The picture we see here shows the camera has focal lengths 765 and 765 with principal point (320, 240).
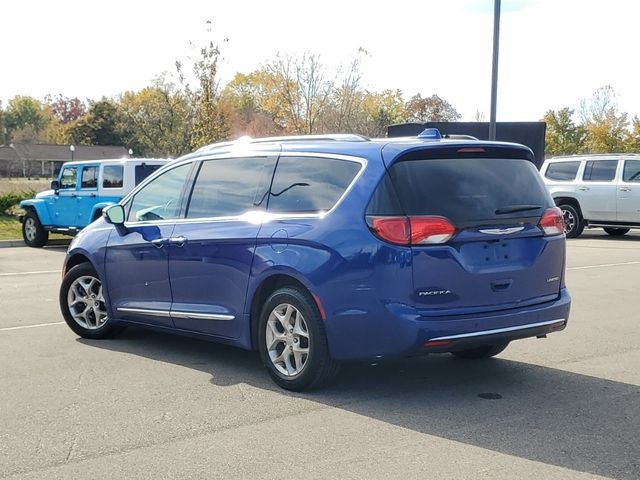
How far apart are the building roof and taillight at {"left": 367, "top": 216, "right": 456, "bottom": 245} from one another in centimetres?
8254

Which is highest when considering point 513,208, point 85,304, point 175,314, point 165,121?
point 165,121

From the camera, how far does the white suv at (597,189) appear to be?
19.4m

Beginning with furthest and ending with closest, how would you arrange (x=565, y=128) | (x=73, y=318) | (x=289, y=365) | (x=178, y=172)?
(x=565, y=128) < (x=73, y=318) < (x=178, y=172) < (x=289, y=365)

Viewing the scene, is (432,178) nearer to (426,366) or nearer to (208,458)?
(426,366)

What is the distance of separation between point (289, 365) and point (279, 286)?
1.91 feet

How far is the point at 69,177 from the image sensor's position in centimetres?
1736

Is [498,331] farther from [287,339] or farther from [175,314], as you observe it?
[175,314]

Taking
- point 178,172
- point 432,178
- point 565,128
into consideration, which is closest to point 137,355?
point 178,172

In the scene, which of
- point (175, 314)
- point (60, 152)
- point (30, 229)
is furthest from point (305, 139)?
point (60, 152)

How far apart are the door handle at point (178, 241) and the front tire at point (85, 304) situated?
1281 mm

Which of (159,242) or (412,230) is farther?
(159,242)

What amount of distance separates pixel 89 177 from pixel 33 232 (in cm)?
264

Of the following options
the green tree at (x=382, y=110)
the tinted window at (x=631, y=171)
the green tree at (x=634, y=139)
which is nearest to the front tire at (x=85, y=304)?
the tinted window at (x=631, y=171)

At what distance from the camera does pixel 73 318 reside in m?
7.48
